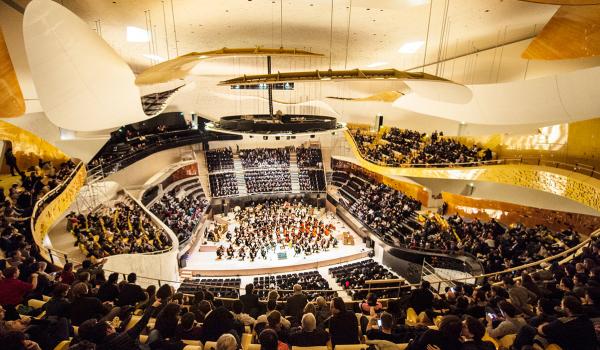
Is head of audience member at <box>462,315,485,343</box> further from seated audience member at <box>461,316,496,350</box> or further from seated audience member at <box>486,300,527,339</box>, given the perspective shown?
seated audience member at <box>486,300,527,339</box>

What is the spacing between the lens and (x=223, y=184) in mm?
22703

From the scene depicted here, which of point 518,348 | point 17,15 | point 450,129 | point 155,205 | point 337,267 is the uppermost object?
point 17,15

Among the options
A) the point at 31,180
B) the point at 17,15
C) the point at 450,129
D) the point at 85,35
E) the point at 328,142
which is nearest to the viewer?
the point at 85,35

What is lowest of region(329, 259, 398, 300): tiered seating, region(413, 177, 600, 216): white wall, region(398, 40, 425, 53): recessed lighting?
region(329, 259, 398, 300): tiered seating

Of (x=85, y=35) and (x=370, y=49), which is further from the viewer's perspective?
(x=370, y=49)

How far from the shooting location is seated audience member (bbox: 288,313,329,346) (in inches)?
114

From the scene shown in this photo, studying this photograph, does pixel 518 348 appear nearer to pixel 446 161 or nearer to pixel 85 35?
pixel 85 35

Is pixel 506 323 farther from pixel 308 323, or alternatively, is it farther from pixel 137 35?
pixel 137 35

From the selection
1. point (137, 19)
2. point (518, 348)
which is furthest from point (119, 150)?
point (518, 348)

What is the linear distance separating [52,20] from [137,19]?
313 cm

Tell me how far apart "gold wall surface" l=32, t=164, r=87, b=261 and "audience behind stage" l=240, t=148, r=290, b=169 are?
1446 cm

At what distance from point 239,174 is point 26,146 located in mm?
13855

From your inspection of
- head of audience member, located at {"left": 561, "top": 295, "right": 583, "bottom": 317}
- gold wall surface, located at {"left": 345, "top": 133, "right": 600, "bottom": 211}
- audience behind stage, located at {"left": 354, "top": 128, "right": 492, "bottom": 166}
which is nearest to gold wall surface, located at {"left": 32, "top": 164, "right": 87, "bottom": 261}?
head of audience member, located at {"left": 561, "top": 295, "right": 583, "bottom": 317}

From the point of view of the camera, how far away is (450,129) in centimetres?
1590
